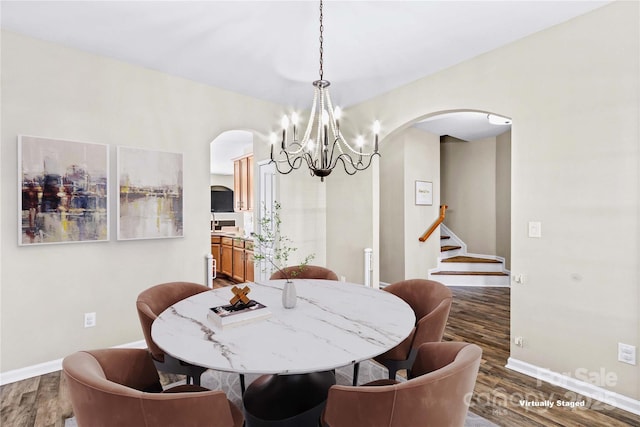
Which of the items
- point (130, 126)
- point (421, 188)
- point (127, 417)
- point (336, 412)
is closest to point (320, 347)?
point (336, 412)

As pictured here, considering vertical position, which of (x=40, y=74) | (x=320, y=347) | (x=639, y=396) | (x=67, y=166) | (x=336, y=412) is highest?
(x=40, y=74)

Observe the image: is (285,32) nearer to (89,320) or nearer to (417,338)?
(417,338)

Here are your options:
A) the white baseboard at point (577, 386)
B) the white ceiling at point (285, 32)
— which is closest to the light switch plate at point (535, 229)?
the white baseboard at point (577, 386)

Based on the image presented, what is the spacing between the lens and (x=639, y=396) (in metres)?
2.04

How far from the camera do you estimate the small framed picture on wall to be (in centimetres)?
535

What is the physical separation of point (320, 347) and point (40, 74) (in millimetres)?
2957

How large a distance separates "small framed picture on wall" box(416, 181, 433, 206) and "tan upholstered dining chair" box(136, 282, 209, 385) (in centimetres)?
392

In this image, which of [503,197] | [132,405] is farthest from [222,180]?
[132,405]

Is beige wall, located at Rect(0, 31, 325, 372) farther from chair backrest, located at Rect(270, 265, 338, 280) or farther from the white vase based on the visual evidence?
the white vase

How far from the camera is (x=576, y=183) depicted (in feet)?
7.47

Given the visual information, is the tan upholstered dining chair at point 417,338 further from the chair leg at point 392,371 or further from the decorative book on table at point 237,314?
the decorative book on table at point 237,314

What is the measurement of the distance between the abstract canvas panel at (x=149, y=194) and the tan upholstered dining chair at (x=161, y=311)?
1.00 m

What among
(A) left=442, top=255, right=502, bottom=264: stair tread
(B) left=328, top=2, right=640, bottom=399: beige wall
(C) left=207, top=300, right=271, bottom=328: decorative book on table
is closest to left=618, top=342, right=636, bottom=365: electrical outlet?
(B) left=328, top=2, right=640, bottom=399: beige wall

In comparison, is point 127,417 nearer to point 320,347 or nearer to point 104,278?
point 320,347
